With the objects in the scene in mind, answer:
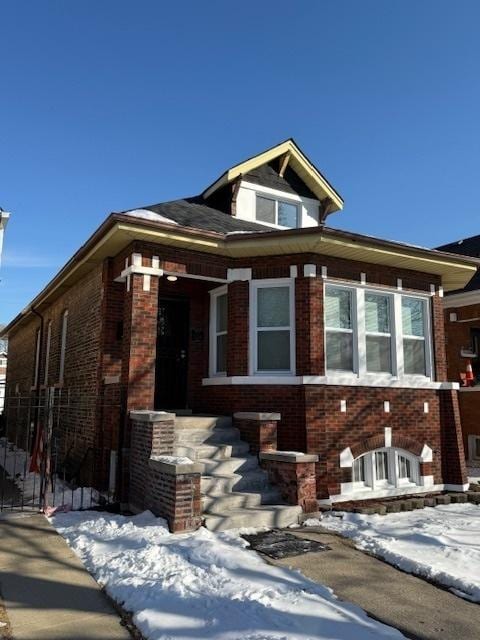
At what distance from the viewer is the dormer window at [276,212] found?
12.5 metres

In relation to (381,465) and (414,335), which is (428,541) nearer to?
(381,465)

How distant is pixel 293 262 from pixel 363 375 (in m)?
2.39

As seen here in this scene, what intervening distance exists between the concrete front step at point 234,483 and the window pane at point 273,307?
2.72 m

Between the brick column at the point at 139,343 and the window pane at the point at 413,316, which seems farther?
the window pane at the point at 413,316

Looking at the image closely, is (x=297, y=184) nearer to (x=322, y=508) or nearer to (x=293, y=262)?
(x=293, y=262)

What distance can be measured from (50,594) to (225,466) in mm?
3359

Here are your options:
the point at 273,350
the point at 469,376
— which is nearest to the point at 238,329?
the point at 273,350

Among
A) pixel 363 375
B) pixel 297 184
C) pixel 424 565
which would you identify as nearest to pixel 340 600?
pixel 424 565

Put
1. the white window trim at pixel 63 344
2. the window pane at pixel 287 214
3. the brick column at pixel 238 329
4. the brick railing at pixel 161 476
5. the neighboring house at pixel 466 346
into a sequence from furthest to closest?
the neighboring house at pixel 466 346 < the window pane at pixel 287 214 < the white window trim at pixel 63 344 < the brick column at pixel 238 329 < the brick railing at pixel 161 476

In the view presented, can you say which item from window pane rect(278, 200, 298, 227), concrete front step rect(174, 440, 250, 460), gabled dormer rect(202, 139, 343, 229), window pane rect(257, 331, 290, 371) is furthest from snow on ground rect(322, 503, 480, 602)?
window pane rect(278, 200, 298, 227)

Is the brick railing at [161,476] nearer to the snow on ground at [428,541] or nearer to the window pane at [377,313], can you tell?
the snow on ground at [428,541]

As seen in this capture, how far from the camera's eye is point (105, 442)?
843 cm

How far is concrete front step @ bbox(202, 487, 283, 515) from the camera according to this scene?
255 inches

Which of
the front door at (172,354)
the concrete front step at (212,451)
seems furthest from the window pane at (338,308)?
the front door at (172,354)
